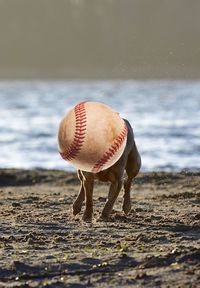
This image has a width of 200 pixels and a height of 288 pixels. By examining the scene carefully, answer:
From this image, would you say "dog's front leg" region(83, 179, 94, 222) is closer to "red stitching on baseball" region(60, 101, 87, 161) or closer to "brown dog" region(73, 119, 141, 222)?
"brown dog" region(73, 119, 141, 222)

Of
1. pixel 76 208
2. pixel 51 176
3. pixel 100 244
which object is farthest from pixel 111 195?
pixel 51 176

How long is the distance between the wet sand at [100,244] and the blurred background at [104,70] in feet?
20.7

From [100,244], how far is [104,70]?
101914 mm

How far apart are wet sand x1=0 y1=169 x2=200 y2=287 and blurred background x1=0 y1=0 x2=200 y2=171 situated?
6324 mm

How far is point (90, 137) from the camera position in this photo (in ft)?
33.6

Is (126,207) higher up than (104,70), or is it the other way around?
(126,207)

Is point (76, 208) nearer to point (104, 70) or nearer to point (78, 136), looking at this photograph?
point (78, 136)

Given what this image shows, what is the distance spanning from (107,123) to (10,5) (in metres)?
108

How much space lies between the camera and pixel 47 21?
111m

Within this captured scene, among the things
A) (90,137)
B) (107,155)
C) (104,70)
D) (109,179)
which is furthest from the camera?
(104,70)

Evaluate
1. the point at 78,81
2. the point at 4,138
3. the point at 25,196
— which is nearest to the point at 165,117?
the point at 4,138

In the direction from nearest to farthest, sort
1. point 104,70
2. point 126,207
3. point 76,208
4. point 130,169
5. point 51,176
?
point 76,208 < point 130,169 < point 126,207 < point 51,176 < point 104,70

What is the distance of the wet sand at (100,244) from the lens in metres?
7.84

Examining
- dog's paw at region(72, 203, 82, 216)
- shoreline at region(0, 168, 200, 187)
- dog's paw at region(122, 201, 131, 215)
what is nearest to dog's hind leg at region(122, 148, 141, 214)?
dog's paw at region(122, 201, 131, 215)
